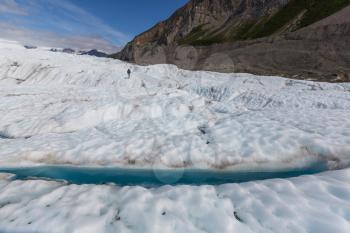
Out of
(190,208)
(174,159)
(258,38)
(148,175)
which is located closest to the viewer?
(190,208)

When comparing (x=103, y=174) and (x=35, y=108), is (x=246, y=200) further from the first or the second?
(x=35, y=108)

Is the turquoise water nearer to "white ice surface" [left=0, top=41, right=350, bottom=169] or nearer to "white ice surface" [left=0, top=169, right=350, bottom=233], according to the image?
"white ice surface" [left=0, top=41, right=350, bottom=169]

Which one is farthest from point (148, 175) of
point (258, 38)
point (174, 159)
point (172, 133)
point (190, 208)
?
point (258, 38)

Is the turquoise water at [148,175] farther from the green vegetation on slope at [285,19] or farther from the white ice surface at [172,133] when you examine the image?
the green vegetation on slope at [285,19]

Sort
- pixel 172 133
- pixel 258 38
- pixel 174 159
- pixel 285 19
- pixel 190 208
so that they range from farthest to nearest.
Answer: pixel 285 19 → pixel 258 38 → pixel 172 133 → pixel 174 159 → pixel 190 208

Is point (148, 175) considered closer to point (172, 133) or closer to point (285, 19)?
point (172, 133)

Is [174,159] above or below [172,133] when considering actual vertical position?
below

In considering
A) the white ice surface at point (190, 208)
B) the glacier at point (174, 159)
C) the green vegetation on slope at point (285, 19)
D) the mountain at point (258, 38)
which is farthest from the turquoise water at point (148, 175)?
the green vegetation on slope at point (285, 19)
